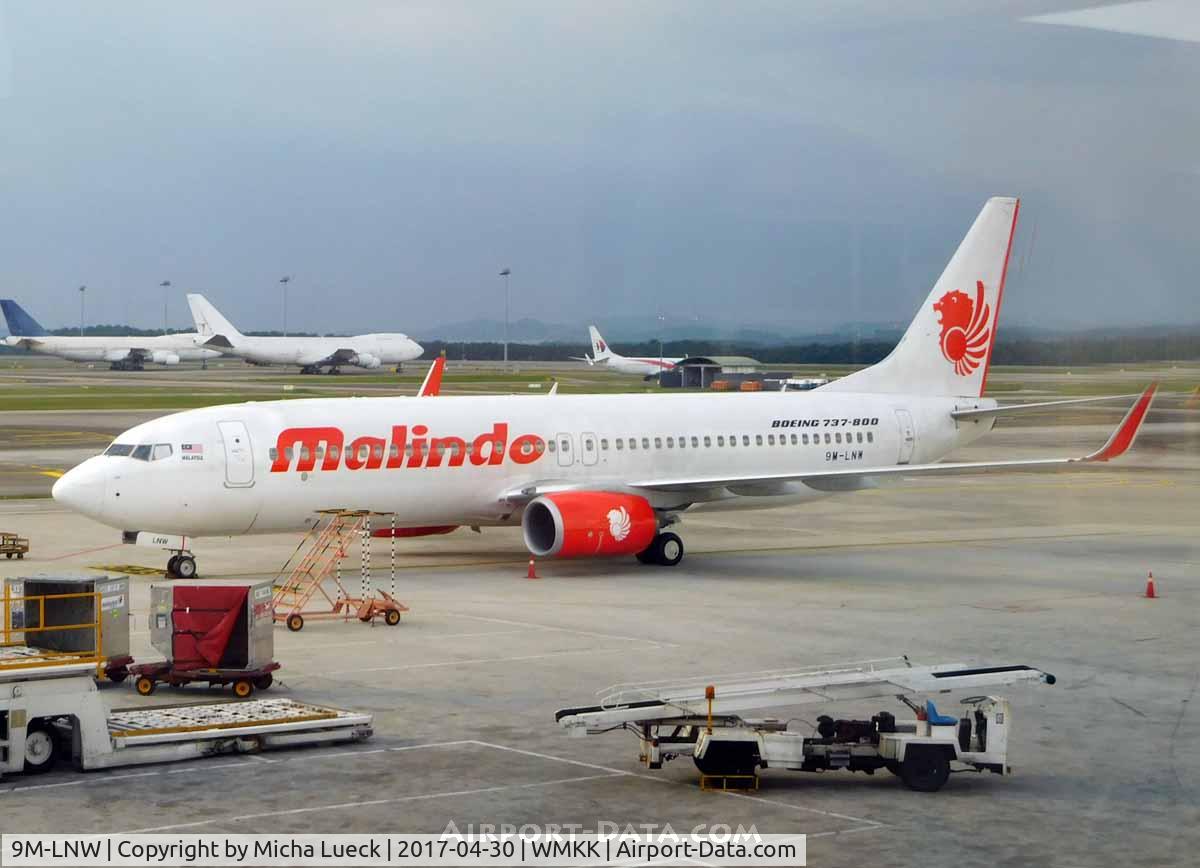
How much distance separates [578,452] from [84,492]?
9070 mm

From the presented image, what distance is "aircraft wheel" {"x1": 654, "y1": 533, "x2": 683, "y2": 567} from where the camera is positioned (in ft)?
99.0

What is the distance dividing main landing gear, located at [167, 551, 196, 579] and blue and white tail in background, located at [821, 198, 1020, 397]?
15237 millimetres

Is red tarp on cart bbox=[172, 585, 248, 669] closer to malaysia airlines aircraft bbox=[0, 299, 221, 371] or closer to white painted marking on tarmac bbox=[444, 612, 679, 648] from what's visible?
white painted marking on tarmac bbox=[444, 612, 679, 648]

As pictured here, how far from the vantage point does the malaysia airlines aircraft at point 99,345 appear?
129m

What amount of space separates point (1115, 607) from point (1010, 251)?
41.5ft

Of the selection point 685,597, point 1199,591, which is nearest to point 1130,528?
point 1199,591

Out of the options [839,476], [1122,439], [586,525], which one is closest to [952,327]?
[839,476]

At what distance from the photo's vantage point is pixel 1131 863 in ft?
39.5

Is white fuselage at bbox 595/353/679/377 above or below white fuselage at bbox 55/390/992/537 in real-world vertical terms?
above

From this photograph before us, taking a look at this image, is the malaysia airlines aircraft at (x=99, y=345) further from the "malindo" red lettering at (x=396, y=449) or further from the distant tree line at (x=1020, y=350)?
the "malindo" red lettering at (x=396, y=449)

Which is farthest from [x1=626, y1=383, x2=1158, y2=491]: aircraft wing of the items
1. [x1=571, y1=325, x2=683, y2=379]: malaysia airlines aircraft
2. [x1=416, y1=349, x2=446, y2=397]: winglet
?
[x1=571, y1=325, x2=683, y2=379]: malaysia airlines aircraft

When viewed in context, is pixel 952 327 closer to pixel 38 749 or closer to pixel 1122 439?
pixel 1122 439

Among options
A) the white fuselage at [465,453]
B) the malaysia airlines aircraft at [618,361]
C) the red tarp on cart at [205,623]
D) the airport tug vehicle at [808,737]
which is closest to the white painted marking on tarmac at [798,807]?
the airport tug vehicle at [808,737]

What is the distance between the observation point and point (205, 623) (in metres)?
18.6
